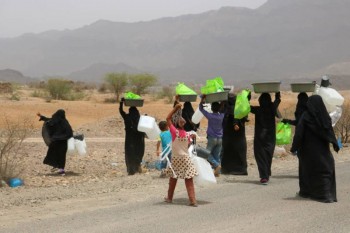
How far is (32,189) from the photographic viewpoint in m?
10.9

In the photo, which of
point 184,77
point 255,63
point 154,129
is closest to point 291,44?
point 255,63

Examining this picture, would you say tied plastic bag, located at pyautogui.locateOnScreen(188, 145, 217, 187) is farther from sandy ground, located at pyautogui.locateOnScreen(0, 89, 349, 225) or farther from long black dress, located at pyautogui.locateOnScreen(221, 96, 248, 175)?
long black dress, located at pyautogui.locateOnScreen(221, 96, 248, 175)

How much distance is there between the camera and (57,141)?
14.0 m

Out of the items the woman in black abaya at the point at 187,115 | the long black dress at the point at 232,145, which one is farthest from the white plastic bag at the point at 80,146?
the long black dress at the point at 232,145

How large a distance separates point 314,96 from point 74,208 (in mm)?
4272

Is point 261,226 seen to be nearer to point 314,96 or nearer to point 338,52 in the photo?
point 314,96

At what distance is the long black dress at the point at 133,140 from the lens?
514 inches

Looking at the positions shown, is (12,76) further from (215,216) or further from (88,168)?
(215,216)

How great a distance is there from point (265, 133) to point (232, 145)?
5.39 ft

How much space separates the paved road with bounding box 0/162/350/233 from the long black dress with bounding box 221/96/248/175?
2318mm

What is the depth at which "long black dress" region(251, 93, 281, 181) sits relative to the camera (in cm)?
1111

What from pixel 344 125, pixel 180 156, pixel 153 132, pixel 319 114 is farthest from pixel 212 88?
pixel 344 125

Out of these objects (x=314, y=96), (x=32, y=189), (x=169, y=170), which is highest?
(x=314, y=96)

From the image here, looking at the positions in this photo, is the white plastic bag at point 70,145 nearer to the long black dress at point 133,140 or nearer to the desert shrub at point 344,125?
the long black dress at point 133,140
